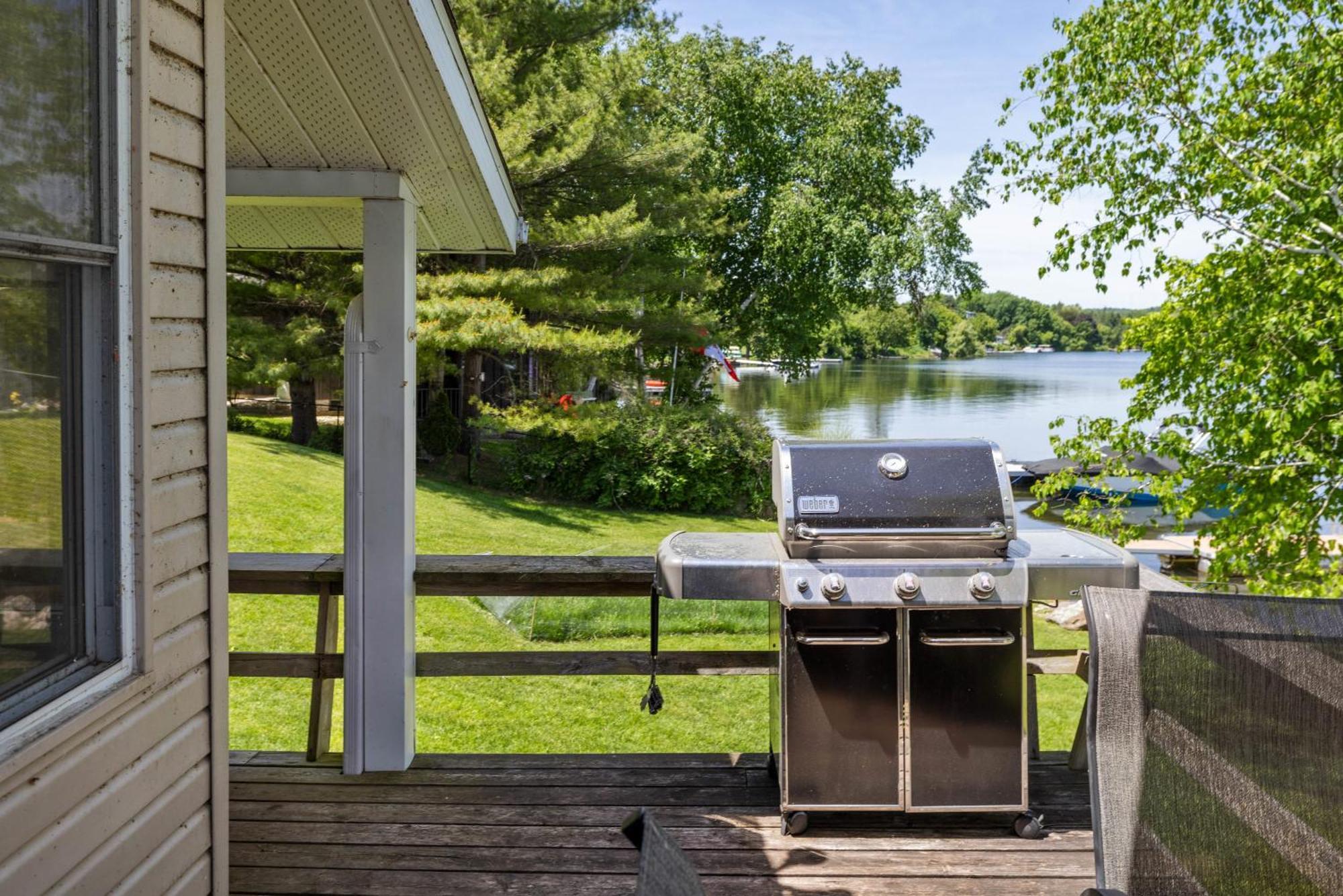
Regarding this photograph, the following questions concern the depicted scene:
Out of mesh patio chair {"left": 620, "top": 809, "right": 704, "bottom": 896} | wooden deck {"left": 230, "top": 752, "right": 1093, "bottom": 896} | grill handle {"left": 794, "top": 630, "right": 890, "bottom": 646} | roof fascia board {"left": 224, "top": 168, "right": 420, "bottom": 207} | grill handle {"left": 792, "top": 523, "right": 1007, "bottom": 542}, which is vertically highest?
roof fascia board {"left": 224, "top": 168, "right": 420, "bottom": 207}

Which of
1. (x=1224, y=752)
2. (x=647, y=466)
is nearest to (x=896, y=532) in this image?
(x=1224, y=752)

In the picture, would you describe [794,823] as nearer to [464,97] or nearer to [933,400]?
[464,97]

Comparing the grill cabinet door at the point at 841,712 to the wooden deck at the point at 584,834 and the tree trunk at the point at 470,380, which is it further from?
the tree trunk at the point at 470,380

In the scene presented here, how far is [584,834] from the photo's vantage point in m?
2.92

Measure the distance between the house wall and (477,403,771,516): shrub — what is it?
1222 cm

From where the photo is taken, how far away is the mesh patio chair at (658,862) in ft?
2.82

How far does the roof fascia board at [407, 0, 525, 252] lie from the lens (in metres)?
2.65

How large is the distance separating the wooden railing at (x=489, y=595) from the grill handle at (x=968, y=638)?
0.57 metres

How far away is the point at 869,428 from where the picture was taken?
2580cm

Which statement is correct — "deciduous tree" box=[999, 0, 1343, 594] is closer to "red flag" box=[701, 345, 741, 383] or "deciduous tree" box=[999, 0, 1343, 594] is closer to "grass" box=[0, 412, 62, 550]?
"grass" box=[0, 412, 62, 550]

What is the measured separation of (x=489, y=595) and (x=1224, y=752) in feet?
7.80

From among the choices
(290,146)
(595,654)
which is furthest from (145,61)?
(595,654)

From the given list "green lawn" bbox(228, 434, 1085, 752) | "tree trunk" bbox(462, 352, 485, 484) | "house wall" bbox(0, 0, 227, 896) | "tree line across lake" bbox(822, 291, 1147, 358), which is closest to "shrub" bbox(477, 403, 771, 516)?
"tree trunk" bbox(462, 352, 485, 484)

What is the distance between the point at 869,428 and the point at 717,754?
74.8 feet
